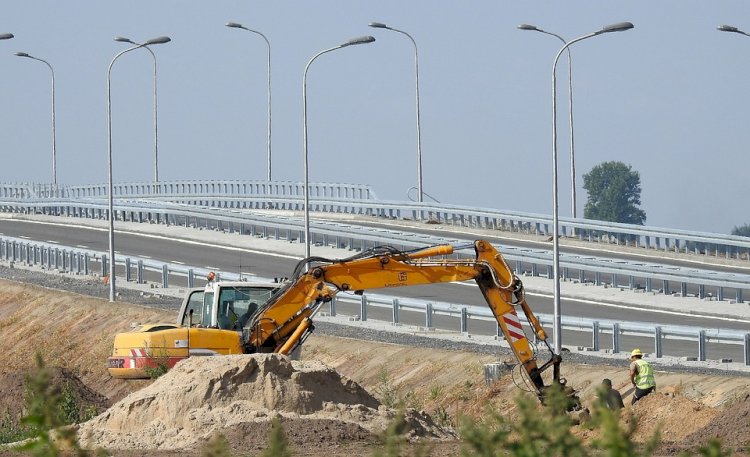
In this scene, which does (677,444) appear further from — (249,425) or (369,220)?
(369,220)

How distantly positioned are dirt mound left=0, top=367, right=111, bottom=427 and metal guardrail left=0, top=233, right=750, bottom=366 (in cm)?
335

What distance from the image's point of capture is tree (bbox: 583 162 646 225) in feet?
470

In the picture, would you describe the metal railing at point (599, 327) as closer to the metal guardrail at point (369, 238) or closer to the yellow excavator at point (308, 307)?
the metal guardrail at point (369, 238)

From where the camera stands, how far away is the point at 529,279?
47.2 metres

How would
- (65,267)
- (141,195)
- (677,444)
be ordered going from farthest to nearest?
(141,195)
(65,267)
(677,444)

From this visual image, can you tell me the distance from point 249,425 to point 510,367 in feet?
28.4

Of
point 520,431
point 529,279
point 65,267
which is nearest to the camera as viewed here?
point 520,431

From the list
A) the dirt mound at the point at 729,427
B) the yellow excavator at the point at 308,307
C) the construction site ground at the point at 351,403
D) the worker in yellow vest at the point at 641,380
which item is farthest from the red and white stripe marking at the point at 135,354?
the dirt mound at the point at 729,427

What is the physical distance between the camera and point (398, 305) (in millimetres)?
38688

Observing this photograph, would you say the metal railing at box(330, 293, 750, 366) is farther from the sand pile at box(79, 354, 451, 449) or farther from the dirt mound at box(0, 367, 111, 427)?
the sand pile at box(79, 354, 451, 449)

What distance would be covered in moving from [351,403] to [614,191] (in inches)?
4888

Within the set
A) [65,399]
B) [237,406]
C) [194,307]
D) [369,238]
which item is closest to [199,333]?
[194,307]

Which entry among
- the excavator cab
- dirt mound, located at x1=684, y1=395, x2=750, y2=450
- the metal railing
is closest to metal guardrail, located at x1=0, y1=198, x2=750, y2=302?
the metal railing

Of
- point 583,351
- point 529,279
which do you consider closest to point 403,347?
point 583,351
